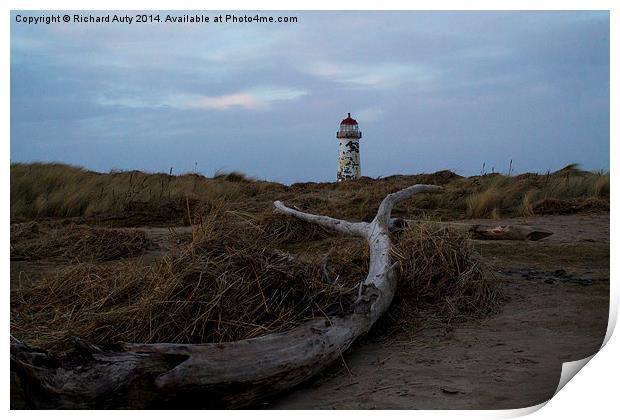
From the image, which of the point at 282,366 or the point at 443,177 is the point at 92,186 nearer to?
the point at 443,177

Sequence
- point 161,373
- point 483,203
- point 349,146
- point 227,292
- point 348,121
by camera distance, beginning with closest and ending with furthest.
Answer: point 161,373 < point 227,292 < point 483,203 < point 349,146 < point 348,121

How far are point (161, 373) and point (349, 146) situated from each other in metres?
17.7

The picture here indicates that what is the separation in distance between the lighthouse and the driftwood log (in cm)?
1700

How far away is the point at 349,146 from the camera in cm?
2045

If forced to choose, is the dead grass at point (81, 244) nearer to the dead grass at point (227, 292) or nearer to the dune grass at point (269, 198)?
the dead grass at point (227, 292)

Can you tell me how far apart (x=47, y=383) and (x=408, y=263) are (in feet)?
9.57

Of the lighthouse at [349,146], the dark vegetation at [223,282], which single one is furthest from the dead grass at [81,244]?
the lighthouse at [349,146]

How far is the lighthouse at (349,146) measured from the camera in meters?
20.5

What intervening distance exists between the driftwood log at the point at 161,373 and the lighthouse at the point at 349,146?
1700cm

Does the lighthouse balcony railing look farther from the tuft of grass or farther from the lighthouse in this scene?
the tuft of grass

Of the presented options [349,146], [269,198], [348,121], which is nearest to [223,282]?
[269,198]

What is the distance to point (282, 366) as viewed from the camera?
332 cm

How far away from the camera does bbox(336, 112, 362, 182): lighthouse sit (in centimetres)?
2047

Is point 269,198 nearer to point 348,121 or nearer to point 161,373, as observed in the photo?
point 161,373
